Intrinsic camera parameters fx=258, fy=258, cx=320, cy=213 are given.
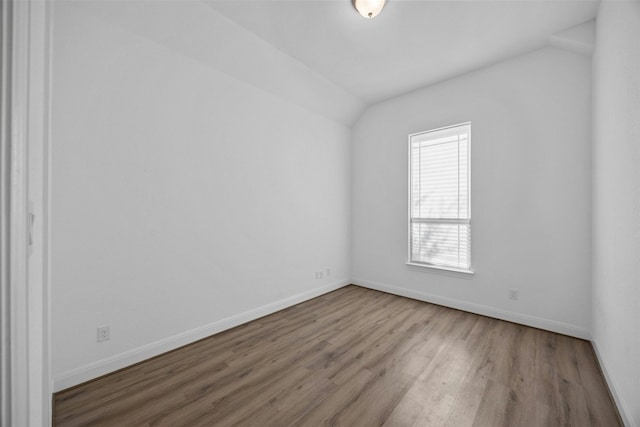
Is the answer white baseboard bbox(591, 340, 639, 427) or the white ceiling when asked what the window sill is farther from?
the white ceiling

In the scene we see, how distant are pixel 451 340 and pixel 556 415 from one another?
3.16 ft

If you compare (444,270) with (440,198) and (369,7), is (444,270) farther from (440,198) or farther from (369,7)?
(369,7)

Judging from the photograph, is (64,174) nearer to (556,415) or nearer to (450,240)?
(556,415)

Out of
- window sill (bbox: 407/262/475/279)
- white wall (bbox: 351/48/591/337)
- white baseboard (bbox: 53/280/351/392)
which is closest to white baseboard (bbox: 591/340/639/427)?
white wall (bbox: 351/48/591/337)

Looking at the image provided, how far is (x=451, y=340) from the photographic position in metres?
2.60

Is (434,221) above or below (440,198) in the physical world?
below

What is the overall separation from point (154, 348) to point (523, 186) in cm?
415

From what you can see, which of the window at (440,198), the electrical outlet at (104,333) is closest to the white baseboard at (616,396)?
the window at (440,198)

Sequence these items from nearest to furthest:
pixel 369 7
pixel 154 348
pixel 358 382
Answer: pixel 358 382
pixel 369 7
pixel 154 348

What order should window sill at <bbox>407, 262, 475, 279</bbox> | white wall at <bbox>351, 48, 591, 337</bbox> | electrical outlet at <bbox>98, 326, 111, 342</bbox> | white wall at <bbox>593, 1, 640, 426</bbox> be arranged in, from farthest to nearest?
window sill at <bbox>407, 262, 475, 279</bbox> < white wall at <bbox>351, 48, 591, 337</bbox> < electrical outlet at <bbox>98, 326, 111, 342</bbox> < white wall at <bbox>593, 1, 640, 426</bbox>

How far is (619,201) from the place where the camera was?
1.71 metres

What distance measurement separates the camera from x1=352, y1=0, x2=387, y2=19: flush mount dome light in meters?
2.15

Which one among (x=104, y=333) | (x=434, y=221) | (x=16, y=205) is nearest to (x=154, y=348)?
(x=104, y=333)

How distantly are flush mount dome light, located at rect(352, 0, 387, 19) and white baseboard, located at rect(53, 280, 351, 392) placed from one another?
3.25m
